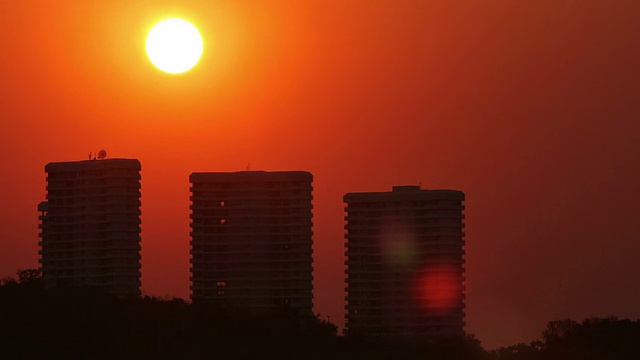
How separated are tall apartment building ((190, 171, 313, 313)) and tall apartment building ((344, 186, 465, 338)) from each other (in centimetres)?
885

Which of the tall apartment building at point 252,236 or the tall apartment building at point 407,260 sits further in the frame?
the tall apartment building at point 407,260

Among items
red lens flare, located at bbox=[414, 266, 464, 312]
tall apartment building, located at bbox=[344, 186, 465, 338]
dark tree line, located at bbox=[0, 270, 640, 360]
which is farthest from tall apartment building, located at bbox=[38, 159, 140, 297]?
red lens flare, located at bbox=[414, 266, 464, 312]

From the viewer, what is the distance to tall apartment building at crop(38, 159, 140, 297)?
109 meters

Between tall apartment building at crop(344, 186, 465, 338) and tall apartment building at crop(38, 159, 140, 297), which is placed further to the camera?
tall apartment building at crop(344, 186, 465, 338)

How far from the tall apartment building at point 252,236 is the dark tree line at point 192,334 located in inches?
570

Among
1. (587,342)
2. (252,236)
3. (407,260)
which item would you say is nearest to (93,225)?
(252,236)

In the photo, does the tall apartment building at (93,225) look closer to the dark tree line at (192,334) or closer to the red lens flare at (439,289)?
the dark tree line at (192,334)

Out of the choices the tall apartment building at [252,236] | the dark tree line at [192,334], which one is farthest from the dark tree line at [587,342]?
the tall apartment building at [252,236]

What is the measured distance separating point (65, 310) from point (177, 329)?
5.17 meters

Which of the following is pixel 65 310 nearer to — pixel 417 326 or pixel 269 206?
pixel 269 206

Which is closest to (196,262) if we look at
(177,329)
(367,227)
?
(367,227)

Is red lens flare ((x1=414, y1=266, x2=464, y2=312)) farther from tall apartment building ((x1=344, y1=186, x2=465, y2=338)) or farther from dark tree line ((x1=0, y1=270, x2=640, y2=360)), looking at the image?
dark tree line ((x1=0, y1=270, x2=640, y2=360))

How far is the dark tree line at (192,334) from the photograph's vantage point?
2746 inches

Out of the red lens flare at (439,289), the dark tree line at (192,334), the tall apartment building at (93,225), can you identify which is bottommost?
the dark tree line at (192,334)
